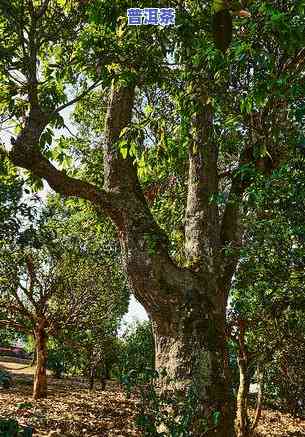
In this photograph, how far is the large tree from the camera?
16.3 feet

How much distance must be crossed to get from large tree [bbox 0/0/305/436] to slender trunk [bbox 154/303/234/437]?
0.5 inches

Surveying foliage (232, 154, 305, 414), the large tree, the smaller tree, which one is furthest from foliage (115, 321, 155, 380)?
the large tree

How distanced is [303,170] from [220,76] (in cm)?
132

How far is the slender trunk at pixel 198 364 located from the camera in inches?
230

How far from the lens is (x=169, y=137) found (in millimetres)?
6422

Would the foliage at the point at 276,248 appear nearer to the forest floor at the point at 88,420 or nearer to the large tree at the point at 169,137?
the large tree at the point at 169,137

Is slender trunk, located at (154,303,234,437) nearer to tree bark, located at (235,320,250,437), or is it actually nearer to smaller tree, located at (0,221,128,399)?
tree bark, located at (235,320,250,437)

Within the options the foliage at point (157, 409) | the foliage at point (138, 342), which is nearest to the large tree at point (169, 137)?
the foliage at point (157, 409)

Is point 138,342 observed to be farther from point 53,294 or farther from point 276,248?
point 276,248

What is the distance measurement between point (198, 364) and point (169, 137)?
312 centimetres

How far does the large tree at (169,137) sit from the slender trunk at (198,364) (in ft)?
0.04

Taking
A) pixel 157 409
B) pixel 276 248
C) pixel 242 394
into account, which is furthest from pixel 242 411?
pixel 157 409

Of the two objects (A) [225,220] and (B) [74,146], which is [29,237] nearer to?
(B) [74,146]

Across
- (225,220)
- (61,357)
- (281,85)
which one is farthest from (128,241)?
(61,357)
